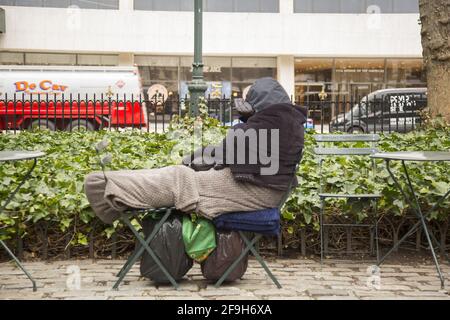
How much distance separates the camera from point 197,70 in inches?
456

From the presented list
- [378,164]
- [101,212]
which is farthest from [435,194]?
[101,212]

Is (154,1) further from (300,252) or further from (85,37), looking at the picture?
(300,252)

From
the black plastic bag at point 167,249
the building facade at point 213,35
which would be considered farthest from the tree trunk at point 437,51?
the building facade at point 213,35

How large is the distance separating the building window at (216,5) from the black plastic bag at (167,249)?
32.1 meters

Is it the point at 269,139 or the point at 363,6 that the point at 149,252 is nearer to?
the point at 269,139

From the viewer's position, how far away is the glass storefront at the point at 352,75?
3828cm

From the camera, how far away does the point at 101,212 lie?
483cm

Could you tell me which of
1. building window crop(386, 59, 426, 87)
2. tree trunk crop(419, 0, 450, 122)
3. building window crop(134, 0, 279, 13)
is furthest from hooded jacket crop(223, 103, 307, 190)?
building window crop(386, 59, 426, 87)

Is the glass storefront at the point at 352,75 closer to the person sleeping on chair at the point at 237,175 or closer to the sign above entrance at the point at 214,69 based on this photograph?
the sign above entrance at the point at 214,69

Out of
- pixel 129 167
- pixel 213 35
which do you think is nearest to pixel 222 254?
pixel 129 167

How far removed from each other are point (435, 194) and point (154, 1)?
105ft

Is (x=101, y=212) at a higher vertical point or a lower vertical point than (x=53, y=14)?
lower

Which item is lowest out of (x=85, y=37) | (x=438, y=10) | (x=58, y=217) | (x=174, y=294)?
(x=174, y=294)

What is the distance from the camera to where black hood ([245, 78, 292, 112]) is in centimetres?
480
